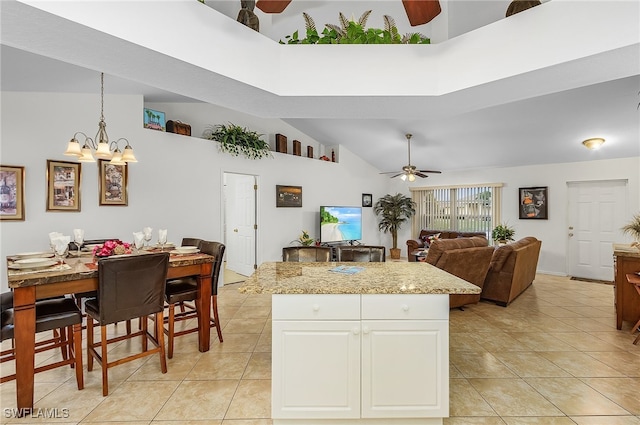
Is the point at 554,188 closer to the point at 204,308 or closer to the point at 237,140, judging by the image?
the point at 237,140

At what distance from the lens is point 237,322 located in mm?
3602

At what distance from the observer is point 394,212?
7.93 meters

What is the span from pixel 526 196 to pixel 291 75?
20.2ft

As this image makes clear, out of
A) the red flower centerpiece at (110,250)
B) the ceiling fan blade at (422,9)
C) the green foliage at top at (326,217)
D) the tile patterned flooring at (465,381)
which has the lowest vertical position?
the tile patterned flooring at (465,381)

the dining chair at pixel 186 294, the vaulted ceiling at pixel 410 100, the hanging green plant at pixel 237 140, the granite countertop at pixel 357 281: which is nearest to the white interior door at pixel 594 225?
the vaulted ceiling at pixel 410 100

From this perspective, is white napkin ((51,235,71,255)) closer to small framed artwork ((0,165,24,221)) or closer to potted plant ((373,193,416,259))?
small framed artwork ((0,165,24,221))

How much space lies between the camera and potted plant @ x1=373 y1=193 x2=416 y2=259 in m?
7.95

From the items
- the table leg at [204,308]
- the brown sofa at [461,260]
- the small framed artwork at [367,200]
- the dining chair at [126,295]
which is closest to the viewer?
the dining chair at [126,295]

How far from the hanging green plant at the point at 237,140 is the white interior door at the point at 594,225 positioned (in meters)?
6.04

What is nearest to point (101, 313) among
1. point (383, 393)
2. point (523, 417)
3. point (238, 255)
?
point (383, 393)

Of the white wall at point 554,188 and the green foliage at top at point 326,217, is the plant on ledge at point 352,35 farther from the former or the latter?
the white wall at point 554,188

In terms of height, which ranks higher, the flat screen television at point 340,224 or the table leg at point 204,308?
the flat screen television at point 340,224

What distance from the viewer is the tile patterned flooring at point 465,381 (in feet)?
6.46

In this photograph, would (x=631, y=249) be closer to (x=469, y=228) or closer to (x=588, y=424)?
(x=588, y=424)
